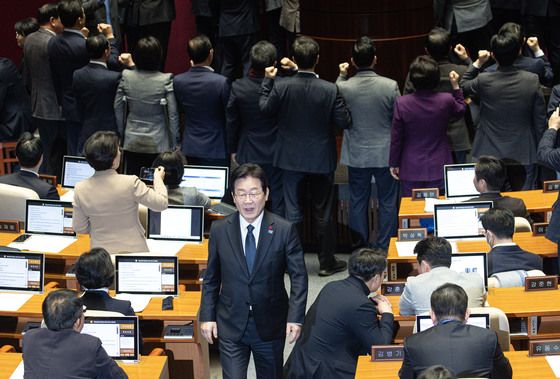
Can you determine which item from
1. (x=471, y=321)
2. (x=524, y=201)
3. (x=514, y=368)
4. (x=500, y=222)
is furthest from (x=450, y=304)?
(x=524, y=201)

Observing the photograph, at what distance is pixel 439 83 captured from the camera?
8.95 metres

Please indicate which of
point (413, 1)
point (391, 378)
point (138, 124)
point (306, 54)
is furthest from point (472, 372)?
point (413, 1)

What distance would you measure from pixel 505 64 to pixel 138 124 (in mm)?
2936

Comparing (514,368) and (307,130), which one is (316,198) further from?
(514,368)

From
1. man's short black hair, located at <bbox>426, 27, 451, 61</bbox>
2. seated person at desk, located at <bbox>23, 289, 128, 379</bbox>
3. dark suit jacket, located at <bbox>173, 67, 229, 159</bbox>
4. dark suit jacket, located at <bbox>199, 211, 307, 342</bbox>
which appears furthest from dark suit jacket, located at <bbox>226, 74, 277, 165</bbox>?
seated person at desk, located at <bbox>23, 289, 128, 379</bbox>

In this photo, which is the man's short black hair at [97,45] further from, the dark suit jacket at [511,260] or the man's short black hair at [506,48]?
the dark suit jacket at [511,260]

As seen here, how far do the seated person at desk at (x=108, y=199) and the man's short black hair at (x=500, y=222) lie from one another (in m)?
1.96

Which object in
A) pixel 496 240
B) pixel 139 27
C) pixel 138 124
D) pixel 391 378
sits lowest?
pixel 391 378

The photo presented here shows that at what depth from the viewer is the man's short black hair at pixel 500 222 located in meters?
6.83

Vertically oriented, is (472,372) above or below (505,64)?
below

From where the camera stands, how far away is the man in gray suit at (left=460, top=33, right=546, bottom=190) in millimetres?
8656

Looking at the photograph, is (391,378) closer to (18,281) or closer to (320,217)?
(18,281)

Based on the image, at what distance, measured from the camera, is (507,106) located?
344 inches

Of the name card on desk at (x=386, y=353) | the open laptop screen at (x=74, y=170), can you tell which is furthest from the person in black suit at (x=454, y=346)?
the open laptop screen at (x=74, y=170)
